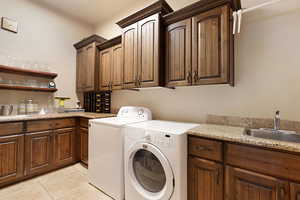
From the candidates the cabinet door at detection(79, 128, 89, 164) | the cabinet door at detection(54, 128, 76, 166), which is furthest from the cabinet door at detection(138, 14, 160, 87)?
the cabinet door at detection(54, 128, 76, 166)

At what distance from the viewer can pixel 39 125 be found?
2.10 m

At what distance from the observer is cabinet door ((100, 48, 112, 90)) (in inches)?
104

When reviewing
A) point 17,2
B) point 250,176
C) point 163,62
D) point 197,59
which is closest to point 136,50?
point 163,62

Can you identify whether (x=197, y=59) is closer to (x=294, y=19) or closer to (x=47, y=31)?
(x=294, y=19)

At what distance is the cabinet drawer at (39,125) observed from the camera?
2.01 meters

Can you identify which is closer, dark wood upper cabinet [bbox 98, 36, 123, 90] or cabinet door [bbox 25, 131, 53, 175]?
cabinet door [bbox 25, 131, 53, 175]

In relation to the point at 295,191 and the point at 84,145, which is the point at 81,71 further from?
the point at 295,191

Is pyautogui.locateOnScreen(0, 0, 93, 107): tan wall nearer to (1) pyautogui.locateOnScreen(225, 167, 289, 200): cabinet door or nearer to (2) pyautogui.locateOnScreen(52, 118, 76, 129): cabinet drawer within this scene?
(2) pyautogui.locateOnScreen(52, 118, 76, 129): cabinet drawer

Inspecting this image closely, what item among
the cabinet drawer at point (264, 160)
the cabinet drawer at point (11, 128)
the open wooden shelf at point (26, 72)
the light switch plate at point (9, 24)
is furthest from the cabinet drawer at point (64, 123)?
the cabinet drawer at point (264, 160)

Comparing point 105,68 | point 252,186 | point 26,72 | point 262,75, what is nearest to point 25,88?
point 26,72

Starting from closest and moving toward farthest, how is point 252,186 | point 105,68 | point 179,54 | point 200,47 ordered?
point 252,186 → point 200,47 → point 179,54 → point 105,68

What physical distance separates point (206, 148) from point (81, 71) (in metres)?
2.86

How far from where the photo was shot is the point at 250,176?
1.04 meters

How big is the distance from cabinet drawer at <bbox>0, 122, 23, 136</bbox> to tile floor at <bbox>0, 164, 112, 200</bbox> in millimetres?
725
